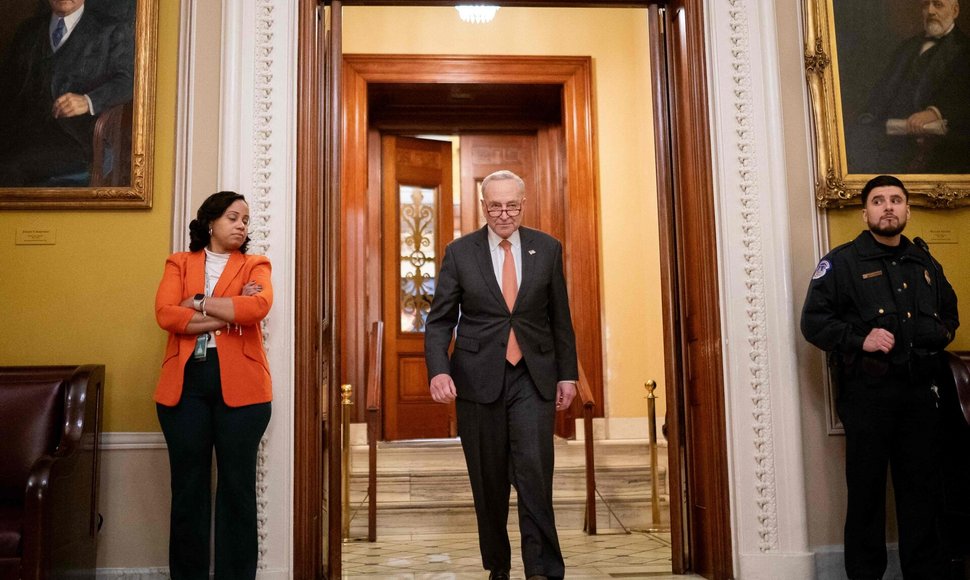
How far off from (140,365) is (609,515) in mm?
3047

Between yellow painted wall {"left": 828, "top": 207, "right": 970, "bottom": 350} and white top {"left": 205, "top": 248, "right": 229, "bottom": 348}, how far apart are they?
2.66 meters

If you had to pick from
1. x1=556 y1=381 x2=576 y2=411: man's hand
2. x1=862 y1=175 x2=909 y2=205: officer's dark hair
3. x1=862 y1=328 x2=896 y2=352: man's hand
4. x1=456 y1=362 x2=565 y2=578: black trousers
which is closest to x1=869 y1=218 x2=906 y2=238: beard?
x1=862 y1=175 x2=909 y2=205: officer's dark hair

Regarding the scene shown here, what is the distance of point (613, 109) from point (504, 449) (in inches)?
166

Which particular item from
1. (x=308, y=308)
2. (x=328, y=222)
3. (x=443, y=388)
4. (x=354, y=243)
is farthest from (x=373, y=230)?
(x=443, y=388)

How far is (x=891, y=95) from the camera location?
4.05m

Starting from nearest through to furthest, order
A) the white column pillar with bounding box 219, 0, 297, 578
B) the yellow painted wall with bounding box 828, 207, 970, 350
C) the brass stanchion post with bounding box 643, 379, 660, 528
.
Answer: the white column pillar with bounding box 219, 0, 297, 578
the yellow painted wall with bounding box 828, 207, 970, 350
the brass stanchion post with bounding box 643, 379, 660, 528

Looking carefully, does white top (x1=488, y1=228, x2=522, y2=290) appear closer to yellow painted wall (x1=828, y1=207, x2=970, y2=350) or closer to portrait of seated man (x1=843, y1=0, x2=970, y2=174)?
yellow painted wall (x1=828, y1=207, x2=970, y2=350)

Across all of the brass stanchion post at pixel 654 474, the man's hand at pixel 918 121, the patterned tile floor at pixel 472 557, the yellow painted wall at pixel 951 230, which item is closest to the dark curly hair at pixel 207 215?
the patterned tile floor at pixel 472 557

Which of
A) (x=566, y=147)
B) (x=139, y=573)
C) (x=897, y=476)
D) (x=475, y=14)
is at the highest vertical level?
(x=475, y=14)

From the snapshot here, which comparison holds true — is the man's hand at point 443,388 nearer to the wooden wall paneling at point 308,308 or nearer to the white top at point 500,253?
the white top at point 500,253

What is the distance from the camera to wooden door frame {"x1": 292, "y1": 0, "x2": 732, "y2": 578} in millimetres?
3730

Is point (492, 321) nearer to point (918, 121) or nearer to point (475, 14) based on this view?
point (918, 121)

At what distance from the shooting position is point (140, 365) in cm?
372

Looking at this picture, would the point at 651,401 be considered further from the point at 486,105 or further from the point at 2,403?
the point at 2,403
